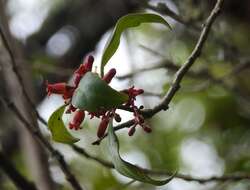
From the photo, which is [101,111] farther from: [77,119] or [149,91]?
[149,91]

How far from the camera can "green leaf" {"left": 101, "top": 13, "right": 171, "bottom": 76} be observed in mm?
869

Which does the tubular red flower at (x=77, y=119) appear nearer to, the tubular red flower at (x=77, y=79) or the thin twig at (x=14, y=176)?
the tubular red flower at (x=77, y=79)

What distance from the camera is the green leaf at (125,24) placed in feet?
2.85

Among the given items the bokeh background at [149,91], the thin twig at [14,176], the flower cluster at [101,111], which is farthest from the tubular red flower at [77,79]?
the bokeh background at [149,91]

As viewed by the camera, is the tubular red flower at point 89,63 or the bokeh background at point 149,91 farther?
the bokeh background at point 149,91

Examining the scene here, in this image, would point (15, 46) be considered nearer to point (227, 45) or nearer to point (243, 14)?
point (227, 45)

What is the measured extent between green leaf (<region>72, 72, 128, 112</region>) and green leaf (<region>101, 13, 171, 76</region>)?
0.31ft

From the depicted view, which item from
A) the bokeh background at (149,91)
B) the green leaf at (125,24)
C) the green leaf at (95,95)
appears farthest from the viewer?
the bokeh background at (149,91)

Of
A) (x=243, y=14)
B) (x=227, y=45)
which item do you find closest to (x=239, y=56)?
(x=227, y=45)

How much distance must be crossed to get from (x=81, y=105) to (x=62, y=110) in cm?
13

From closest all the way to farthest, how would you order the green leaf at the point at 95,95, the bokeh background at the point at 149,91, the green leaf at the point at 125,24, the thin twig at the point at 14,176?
the green leaf at the point at 95,95 < the green leaf at the point at 125,24 < the thin twig at the point at 14,176 < the bokeh background at the point at 149,91

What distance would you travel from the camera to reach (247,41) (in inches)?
87.3

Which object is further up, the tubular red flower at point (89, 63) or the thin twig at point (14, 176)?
the tubular red flower at point (89, 63)

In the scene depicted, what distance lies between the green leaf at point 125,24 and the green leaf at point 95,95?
95 millimetres
